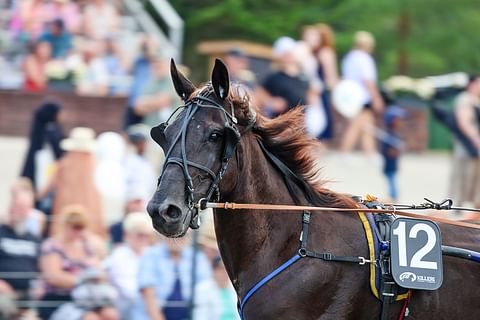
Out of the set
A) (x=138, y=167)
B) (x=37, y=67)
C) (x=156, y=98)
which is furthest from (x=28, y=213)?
(x=37, y=67)

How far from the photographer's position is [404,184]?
15.1m

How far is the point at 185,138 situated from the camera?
526 cm

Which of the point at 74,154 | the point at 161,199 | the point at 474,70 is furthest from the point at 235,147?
the point at 474,70

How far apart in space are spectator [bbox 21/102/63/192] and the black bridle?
18.5ft

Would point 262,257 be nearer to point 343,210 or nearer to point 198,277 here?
point 343,210

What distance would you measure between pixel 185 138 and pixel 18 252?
3823 millimetres

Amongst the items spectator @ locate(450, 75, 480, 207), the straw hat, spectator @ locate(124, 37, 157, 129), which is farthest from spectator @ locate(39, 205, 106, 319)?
spectator @ locate(450, 75, 480, 207)

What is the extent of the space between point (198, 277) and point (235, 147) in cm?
347

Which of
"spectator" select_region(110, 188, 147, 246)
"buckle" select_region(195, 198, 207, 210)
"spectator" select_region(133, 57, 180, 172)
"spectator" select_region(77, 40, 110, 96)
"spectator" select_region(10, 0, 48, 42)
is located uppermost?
"spectator" select_region(10, 0, 48, 42)

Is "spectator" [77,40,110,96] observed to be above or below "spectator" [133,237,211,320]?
above

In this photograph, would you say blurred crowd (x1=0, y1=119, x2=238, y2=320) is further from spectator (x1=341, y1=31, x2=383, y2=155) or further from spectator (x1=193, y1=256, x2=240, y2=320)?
spectator (x1=341, y1=31, x2=383, y2=155)

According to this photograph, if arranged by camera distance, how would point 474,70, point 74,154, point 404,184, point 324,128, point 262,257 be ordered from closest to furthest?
1. point 262,257
2. point 74,154
3. point 324,128
4. point 404,184
5. point 474,70

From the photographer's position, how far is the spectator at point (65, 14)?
1348 cm

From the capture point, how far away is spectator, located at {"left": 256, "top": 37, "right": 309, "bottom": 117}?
38.9 feet
